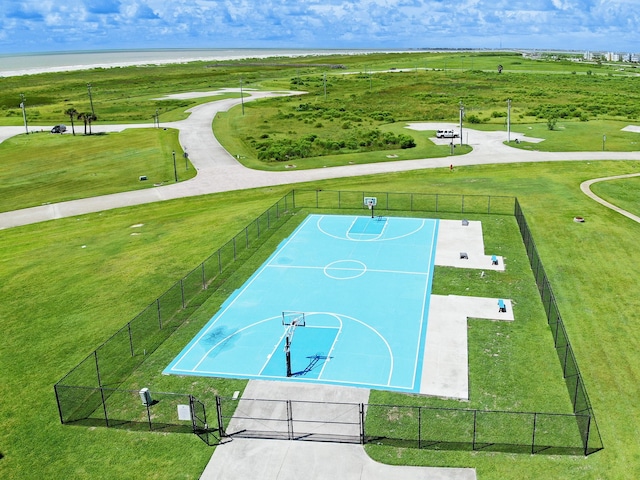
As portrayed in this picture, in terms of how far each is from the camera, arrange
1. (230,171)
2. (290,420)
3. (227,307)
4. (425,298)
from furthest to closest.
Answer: (230,171) → (425,298) → (227,307) → (290,420)

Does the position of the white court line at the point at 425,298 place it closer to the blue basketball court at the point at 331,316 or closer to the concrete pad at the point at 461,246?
the blue basketball court at the point at 331,316

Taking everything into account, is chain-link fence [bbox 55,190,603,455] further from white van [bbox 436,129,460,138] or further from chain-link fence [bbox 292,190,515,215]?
white van [bbox 436,129,460,138]

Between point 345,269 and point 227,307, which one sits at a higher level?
point 345,269

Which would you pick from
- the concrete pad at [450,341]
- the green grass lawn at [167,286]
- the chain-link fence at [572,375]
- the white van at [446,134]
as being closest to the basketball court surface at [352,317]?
the concrete pad at [450,341]

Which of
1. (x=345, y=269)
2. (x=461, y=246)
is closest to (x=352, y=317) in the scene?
(x=345, y=269)

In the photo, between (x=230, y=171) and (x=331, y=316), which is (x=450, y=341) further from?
(x=230, y=171)

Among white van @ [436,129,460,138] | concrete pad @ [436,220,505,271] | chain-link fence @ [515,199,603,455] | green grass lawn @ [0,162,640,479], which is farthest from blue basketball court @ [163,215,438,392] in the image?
white van @ [436,129,460,138]

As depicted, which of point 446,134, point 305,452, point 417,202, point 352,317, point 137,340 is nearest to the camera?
point 305,452
